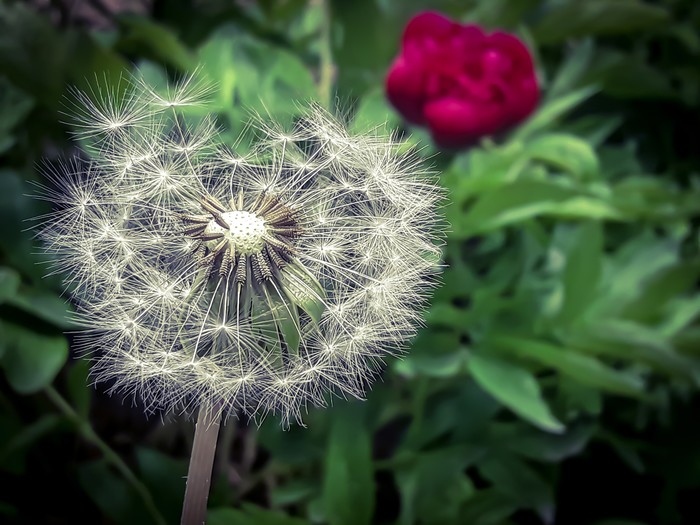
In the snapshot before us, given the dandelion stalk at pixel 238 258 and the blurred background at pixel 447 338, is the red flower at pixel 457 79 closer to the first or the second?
the blurred background at pixel 447 338

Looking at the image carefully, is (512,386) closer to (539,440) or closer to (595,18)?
(539,440)

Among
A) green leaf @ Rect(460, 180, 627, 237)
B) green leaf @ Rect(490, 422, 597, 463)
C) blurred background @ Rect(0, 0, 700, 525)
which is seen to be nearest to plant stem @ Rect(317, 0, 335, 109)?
blurred background @ Rect(0, 0, 700, 525)

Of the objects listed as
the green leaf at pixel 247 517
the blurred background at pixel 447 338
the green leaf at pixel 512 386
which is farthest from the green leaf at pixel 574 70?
the green leaf at pixel 247 517

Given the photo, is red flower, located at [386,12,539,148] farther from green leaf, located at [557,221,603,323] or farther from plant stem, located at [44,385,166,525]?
plant stem, located at [44,385,166,525]

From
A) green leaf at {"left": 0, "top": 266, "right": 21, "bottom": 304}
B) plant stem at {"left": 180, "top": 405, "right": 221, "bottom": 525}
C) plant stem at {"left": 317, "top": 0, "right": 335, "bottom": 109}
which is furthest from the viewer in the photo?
plant stem at {"left": 317, "top": 0, "right": 335, "bottom": 109}

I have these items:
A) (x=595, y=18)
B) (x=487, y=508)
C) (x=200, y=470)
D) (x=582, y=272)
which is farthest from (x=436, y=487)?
(x=595, y=18)

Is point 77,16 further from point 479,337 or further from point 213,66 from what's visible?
point 479,337
